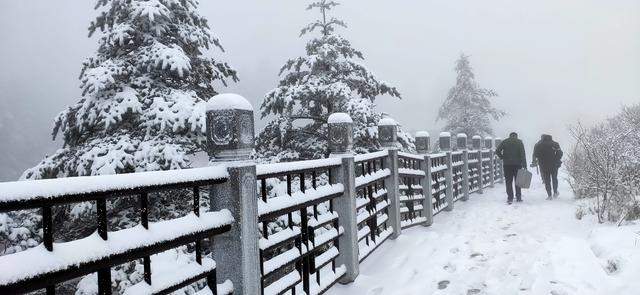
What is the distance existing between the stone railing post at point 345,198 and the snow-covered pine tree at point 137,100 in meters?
3.26

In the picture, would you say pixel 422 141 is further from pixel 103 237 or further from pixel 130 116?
pixel 103 237

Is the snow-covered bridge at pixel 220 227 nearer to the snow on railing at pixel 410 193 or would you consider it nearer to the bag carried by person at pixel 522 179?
the snow on railing at pixel 410 193

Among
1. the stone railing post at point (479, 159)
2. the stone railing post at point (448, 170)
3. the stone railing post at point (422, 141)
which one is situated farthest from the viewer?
the stone railing post at point (479, 159)

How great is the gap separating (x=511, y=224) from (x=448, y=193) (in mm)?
2529

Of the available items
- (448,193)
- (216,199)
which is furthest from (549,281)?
(448,193)

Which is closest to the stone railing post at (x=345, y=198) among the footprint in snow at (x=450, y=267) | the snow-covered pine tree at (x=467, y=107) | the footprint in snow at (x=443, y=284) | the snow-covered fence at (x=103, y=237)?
the footprint in snow at (x=443, y=284)

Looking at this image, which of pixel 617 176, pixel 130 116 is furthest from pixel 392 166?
pixel 130 116

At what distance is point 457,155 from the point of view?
1182 centimetres

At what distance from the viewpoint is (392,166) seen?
21.9 ft

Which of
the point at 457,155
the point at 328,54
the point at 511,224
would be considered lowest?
the point at 511,224

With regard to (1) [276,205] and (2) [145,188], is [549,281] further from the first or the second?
(2) [145,188]

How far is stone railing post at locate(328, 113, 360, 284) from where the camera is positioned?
15.5 ft

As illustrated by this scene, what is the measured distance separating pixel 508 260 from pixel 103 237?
471 centimetres

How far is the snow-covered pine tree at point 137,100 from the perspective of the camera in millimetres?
7219
